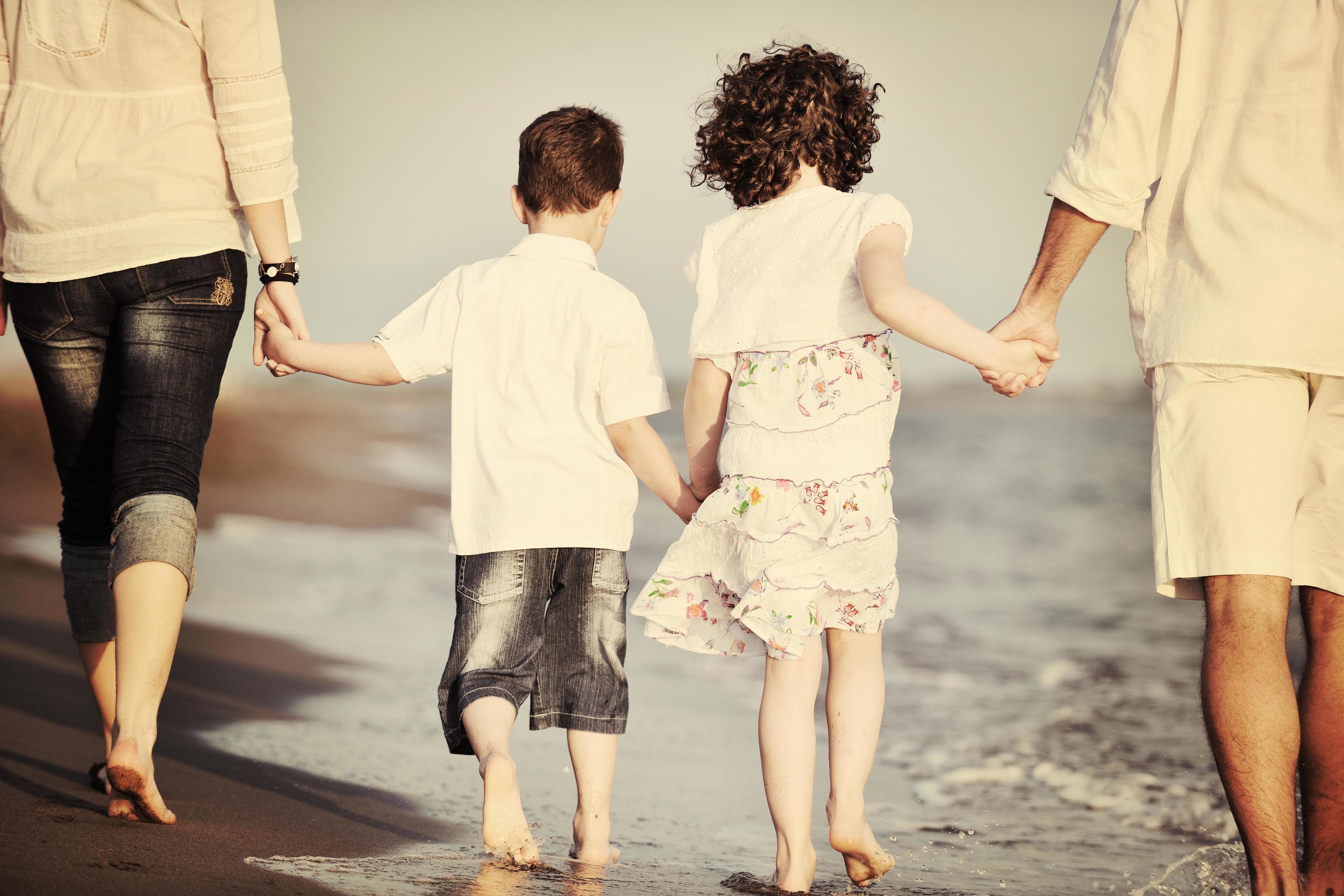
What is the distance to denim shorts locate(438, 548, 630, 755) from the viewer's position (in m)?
2.00

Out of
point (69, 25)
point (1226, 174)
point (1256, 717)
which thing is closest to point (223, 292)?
point (69, 25)

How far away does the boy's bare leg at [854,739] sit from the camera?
1.83m

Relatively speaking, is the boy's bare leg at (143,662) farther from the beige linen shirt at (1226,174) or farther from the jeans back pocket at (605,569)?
the beige linen shirt at (1226,174)

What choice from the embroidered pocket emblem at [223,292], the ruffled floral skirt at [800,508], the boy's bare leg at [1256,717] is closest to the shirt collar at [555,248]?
the ruffled floral skirt at [800,508]

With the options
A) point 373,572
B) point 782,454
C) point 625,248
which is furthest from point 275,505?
point 782,454

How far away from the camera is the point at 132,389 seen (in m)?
1.89

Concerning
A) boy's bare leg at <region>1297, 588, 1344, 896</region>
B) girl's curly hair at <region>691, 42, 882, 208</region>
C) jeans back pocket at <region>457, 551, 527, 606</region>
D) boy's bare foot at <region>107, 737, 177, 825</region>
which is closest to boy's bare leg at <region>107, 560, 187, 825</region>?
boy's bare foot at <region>107, 737, 177, 825</region>

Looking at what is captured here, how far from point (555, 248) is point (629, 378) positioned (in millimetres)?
309

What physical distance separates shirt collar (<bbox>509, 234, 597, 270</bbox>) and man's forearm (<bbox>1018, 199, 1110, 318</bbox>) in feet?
2.69

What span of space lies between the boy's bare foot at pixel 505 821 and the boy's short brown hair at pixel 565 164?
1090 millimetres

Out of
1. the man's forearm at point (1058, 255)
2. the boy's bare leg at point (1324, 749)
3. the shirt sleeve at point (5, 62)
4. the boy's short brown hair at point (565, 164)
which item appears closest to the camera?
the boy's bare leg at point (1324, 749)

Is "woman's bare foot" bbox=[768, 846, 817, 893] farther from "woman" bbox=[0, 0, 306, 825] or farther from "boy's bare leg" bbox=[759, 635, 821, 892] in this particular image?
"woman" bbox=[0, 0, 306, 825]

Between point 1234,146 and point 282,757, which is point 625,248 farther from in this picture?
point 1234,146

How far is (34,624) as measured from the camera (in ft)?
13.7
